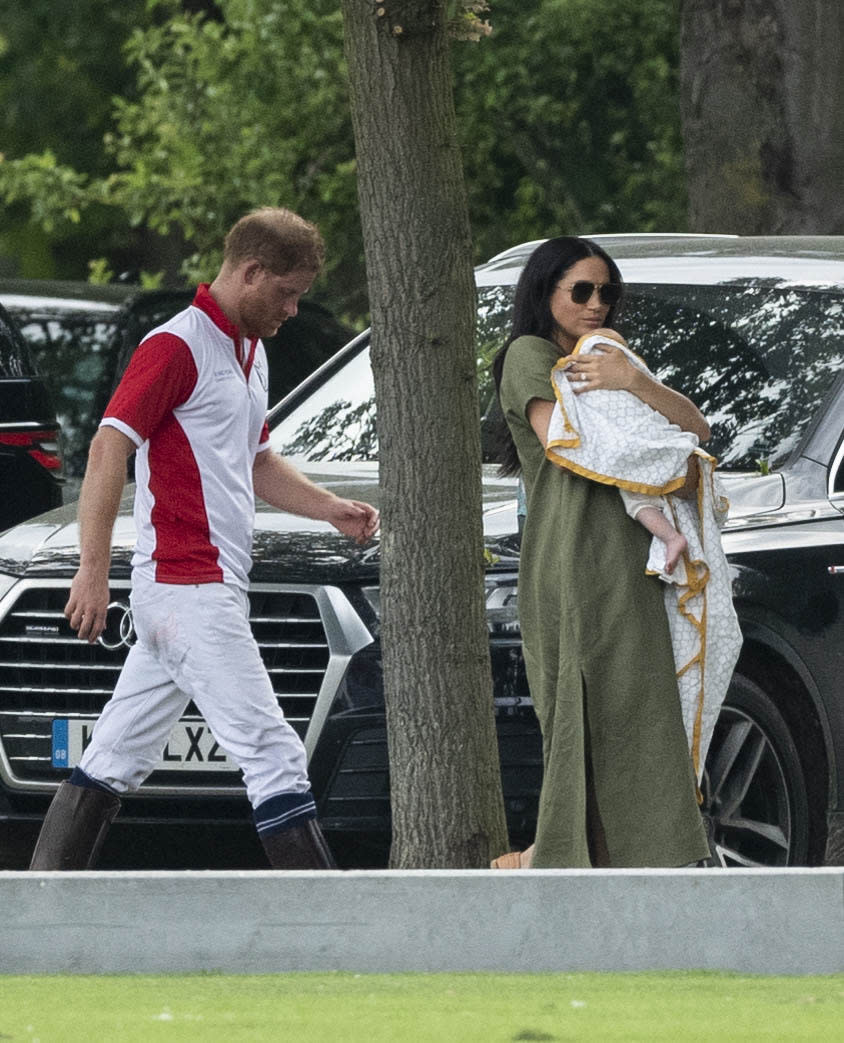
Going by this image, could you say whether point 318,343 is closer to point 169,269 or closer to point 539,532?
point 539,532

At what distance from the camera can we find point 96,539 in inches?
215

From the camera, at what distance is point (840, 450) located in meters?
6.63

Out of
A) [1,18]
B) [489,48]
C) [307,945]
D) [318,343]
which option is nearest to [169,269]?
[1,18]

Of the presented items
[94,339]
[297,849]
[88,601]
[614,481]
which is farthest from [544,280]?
[94,339]

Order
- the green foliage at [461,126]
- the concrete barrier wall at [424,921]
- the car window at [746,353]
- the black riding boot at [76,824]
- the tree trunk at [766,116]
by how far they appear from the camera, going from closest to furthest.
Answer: the concrete barrier wall at [424,921], the black riding boot at [76,824], the car window at [746,353], the tree trunk at [766,116], the green foliage at [461,126]

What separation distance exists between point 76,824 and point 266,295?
134 cm

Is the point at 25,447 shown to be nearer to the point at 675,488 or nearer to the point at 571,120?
the point at 675,488

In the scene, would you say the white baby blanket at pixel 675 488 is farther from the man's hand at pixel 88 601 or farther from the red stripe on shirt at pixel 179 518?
the man's hand at pixel 88 601

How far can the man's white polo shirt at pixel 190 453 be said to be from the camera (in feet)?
18.4

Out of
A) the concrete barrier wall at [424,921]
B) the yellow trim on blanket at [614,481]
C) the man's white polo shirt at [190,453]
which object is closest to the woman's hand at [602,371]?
the yellow trim on blanket at [614,481]

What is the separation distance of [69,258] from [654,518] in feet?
Result: 75.9

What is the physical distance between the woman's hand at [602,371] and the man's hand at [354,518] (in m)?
0.80

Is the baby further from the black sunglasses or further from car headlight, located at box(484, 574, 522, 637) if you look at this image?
car headlight, located at box(484, 574, 522, 637)

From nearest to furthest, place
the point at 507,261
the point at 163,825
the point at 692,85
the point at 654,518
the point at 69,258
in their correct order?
1. the point at 654,518
2. the point at 163,825
3. the point at 507,261
4. the point at 692,85
5. the point at 69,258
